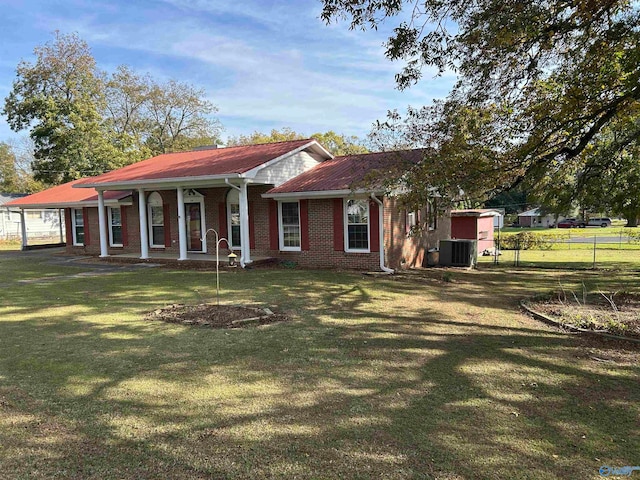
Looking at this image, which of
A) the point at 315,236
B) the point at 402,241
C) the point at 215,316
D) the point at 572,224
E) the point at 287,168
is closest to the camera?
the point at 215,316

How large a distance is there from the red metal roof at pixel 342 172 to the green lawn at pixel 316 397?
5816 mm

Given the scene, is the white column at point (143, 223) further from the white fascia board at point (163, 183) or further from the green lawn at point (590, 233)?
the green lawn at point (590, 233)

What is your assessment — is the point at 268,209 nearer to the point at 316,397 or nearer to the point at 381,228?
the point at 381,228

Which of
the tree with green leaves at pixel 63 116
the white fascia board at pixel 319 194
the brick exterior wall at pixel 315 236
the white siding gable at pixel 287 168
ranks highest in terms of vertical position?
the tree with green leaves at pixel 63 116

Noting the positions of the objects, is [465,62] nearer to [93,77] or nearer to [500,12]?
[500,12]

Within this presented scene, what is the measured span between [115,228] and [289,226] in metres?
8.99

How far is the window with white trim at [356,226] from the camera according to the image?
48.2 feet

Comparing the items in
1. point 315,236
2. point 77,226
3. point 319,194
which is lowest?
point 315,236

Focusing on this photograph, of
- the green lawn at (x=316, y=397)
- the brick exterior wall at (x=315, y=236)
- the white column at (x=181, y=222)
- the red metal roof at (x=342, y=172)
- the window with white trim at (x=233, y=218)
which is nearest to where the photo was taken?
the green lawn at (x=316, y=397)

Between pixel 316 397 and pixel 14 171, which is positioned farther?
pixel 14 171

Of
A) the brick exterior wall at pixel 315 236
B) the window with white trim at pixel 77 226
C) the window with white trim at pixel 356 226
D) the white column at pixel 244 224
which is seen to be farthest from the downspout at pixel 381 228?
the window with white trim at pixel 77 226

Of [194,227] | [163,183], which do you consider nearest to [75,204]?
[194,227]

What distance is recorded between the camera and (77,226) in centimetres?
2194

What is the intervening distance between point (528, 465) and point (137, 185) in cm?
1608
